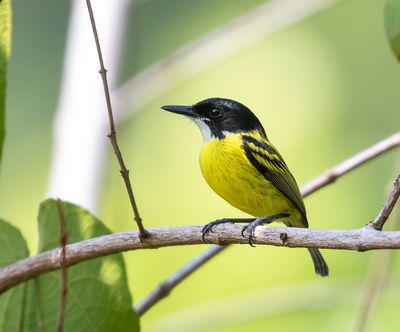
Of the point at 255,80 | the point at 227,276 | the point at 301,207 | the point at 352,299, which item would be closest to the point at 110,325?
the point at 301,207

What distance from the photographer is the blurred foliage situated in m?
2.45

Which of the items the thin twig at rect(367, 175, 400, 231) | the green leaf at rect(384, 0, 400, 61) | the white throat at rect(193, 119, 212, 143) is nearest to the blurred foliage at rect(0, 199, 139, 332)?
the thin twig at rect(367, 175, 400, 231)

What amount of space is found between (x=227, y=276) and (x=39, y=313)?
2.07 m

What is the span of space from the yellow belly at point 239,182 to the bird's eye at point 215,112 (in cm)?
22

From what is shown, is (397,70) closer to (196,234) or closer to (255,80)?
(255,80)

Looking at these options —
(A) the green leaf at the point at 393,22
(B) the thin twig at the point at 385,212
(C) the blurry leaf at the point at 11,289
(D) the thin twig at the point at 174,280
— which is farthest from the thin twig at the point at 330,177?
(B) the thin twig at the point at 385,212

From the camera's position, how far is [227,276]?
4461mm

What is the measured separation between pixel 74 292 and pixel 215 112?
1.64 m

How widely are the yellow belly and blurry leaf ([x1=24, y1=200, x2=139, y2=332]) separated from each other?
113 centimetres

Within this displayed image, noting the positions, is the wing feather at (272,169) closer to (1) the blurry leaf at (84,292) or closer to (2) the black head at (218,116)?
(2) the black head at (218,116)

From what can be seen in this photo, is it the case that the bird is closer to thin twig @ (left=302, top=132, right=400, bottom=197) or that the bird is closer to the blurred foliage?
thin twig @ (left=302, top=132, right=400, bottom=197)

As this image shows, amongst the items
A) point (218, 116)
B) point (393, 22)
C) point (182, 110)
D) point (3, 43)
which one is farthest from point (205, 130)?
point (393, 22)

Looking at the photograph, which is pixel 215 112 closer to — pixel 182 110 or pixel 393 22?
pixel 182 110

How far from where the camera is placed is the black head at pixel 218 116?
3916 mm
